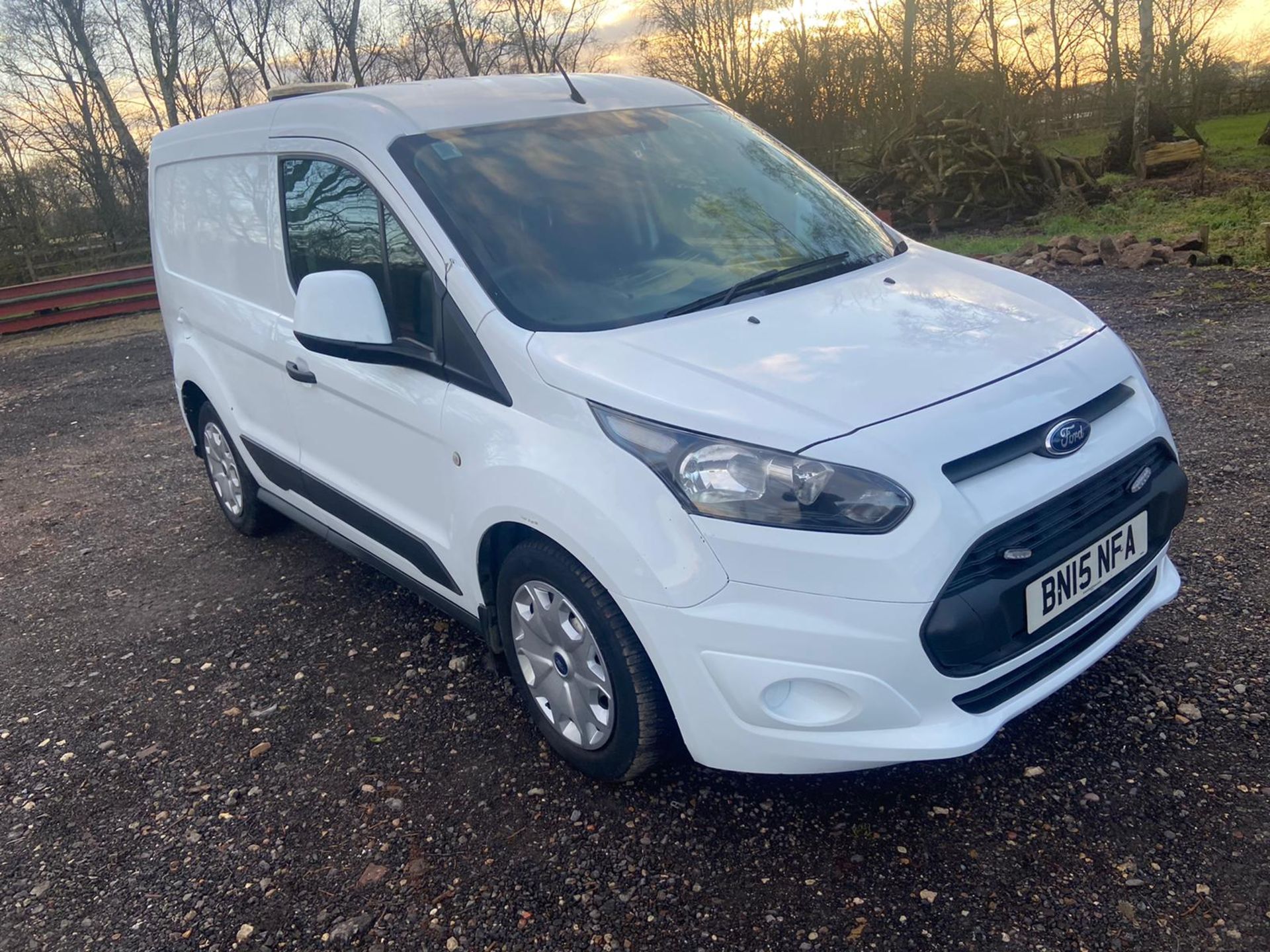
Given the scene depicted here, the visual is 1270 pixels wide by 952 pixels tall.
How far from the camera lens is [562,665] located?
2.77 m

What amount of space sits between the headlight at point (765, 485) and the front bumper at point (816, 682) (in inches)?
6.8

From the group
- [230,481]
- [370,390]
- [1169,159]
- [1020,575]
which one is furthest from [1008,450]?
[1169,159]

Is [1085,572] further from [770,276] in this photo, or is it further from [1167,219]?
[1167,219]

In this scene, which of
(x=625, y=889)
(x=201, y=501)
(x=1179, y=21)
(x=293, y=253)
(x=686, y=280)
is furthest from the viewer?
(x=1179, y=21)

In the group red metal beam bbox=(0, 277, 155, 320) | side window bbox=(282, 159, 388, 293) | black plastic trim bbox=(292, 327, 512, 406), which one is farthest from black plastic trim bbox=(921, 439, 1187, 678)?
red metal beam bbox=(0, 277, 155, 320)

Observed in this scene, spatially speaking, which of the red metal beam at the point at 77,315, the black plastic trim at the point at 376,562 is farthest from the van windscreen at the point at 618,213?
the red metal beam at the point at 77,315

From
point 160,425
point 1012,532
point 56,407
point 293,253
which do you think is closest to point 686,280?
point 1012,532

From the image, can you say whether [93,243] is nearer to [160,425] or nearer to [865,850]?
[160,425]

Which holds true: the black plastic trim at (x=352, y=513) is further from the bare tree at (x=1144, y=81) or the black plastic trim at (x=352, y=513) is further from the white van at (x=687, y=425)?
the bare tree at (x=1144, y=81)

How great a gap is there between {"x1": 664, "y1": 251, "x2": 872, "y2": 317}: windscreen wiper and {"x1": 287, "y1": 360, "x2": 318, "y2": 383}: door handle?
4.82ft

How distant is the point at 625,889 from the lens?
2.47 meters

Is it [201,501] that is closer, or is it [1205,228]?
[201,501]

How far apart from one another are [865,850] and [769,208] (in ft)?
6.90

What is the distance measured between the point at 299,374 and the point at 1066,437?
262 centimetres
